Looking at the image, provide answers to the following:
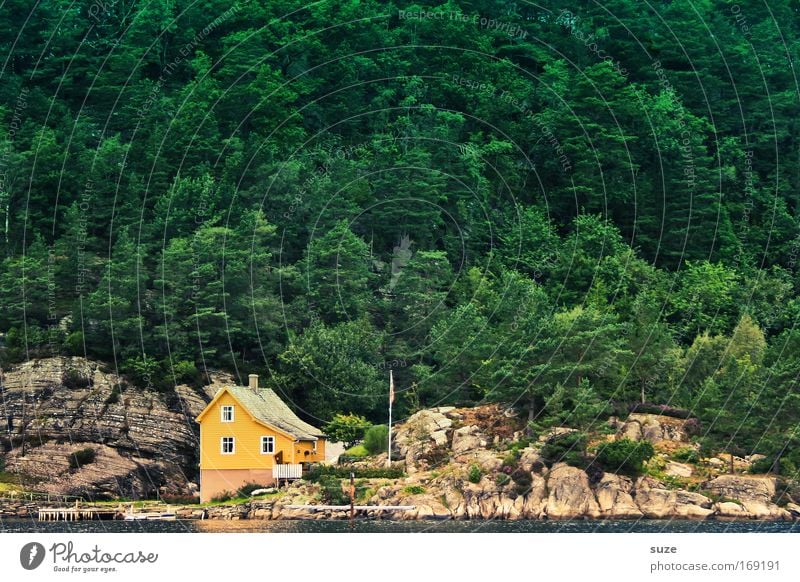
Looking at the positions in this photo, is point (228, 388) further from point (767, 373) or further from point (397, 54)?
point (397, 54)

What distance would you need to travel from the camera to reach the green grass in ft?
338

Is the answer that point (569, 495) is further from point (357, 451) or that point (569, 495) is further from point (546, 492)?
point (357, 451)

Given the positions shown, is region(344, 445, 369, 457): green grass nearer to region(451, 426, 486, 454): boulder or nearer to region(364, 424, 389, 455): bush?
region(364, 424, 389, 455): bush

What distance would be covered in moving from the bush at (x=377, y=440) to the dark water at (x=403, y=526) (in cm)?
962

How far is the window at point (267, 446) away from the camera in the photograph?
102 metres

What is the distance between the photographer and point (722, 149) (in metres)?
136

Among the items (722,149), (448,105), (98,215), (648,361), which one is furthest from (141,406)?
(722,149)

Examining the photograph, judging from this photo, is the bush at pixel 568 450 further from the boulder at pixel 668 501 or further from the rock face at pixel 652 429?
the rock face at pixel 652 429

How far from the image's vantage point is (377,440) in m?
103

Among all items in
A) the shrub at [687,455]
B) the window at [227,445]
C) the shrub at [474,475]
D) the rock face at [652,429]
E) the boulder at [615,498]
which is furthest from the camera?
the window at [227,445]

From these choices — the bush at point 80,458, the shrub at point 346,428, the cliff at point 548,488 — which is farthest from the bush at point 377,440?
the bush at point 80,458

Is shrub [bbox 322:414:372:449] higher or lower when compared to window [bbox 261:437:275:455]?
higher

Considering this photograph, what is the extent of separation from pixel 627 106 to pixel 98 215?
39.3m

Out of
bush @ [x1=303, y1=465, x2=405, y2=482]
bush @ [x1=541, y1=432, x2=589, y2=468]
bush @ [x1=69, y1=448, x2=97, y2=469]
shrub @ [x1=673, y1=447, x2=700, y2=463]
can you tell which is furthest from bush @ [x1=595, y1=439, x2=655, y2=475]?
bush @ [x1=69, y1=448, x2=97, y2=469]
